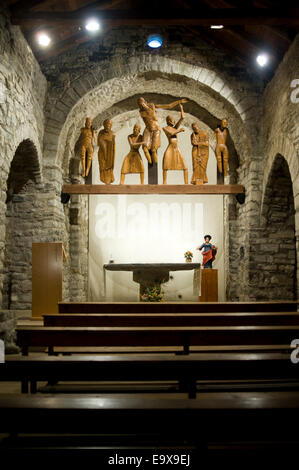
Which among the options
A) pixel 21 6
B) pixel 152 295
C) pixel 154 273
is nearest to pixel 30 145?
pixel 21 6

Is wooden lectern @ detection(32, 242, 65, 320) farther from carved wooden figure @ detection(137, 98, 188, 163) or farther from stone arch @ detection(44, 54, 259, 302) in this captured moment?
carved wooden figure @ detection(137, 98, 188, 163)

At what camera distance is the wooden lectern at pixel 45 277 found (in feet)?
20.5

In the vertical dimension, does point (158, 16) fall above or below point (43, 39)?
below

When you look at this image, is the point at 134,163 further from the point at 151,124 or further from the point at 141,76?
the point at 141,76

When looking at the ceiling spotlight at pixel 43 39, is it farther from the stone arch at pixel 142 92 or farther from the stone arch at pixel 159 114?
the stone arch at pixel 159 114

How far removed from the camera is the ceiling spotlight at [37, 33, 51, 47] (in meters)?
6.39

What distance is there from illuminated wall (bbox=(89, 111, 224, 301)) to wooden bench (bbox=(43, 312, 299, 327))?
5675 millimetres

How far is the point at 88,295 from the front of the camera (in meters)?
9.83

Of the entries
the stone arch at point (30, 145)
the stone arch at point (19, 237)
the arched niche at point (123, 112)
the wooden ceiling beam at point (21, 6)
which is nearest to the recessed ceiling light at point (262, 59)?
the arched niche at point (123, 112)

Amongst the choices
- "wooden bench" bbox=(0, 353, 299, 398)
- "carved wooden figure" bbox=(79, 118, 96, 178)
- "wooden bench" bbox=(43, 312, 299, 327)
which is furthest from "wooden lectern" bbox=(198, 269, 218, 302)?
"wooden bench" bbox=(0, 353, 299, 398)

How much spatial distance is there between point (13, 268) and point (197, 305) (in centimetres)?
382

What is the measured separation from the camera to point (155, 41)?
7.31 m

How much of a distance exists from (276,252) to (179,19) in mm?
4257
